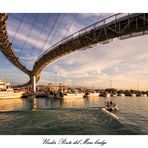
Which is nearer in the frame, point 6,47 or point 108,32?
point 108,32

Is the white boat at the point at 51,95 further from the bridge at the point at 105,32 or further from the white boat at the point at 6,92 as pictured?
the bridge at the point at 105,32

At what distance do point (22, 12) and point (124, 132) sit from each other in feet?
26.4

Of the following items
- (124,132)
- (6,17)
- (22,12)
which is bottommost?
(124,132)

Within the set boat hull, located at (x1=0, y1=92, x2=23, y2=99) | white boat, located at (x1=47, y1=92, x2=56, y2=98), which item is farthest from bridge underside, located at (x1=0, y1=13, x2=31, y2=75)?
white boat, located at (x1=47, y1=92, x2=56, y2=98)

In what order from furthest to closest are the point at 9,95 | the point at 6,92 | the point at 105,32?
the point at 9,95, the point at 6,92, the point at 105,32

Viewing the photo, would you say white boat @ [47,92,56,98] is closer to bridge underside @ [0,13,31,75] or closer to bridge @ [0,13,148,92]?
bridge underside @ [0,13,31,75]

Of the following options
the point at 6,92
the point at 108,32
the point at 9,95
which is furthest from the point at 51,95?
the point at 108,32

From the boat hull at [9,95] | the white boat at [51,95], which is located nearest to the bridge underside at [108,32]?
the boat hull at [9,95]

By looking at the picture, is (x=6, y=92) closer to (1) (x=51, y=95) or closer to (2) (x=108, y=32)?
(1) (x=51, y=95)

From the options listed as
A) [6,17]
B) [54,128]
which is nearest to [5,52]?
Result: [6,17]

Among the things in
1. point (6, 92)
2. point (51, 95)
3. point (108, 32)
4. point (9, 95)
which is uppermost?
point (108, 32)

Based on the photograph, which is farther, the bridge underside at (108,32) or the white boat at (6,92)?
the white boat at (6,92)
